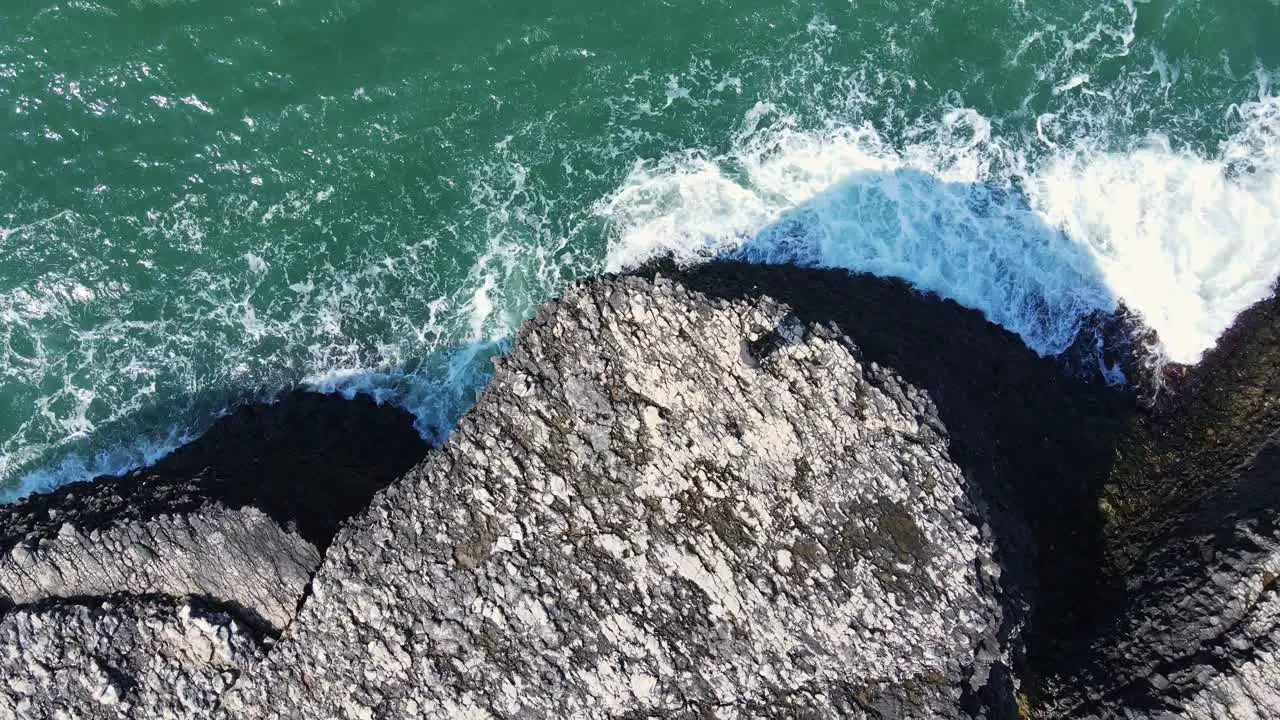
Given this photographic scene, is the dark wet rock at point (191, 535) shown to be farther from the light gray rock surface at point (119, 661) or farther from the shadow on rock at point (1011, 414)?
the shadow on rock at point (1011, 414)

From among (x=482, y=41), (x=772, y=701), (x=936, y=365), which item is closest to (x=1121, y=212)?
(x=936, y=365)

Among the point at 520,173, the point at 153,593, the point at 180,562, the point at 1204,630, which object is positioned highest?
the point at 520,173

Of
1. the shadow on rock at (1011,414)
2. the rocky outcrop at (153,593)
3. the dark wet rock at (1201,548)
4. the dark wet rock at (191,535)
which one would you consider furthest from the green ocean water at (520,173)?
the rocky outcrop at (153,593)

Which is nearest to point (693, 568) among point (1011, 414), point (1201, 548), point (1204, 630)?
point (1011, 414)

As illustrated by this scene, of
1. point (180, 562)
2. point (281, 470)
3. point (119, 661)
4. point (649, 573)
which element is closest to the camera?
point (649, 573)

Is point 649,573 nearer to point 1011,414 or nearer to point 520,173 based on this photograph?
point 1011,414

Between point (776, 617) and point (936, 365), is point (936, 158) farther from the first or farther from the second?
point (776, 617)

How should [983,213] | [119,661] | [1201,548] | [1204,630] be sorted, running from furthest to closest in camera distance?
[983,213]
[1201,548]
[1204,630]
[119,661]
